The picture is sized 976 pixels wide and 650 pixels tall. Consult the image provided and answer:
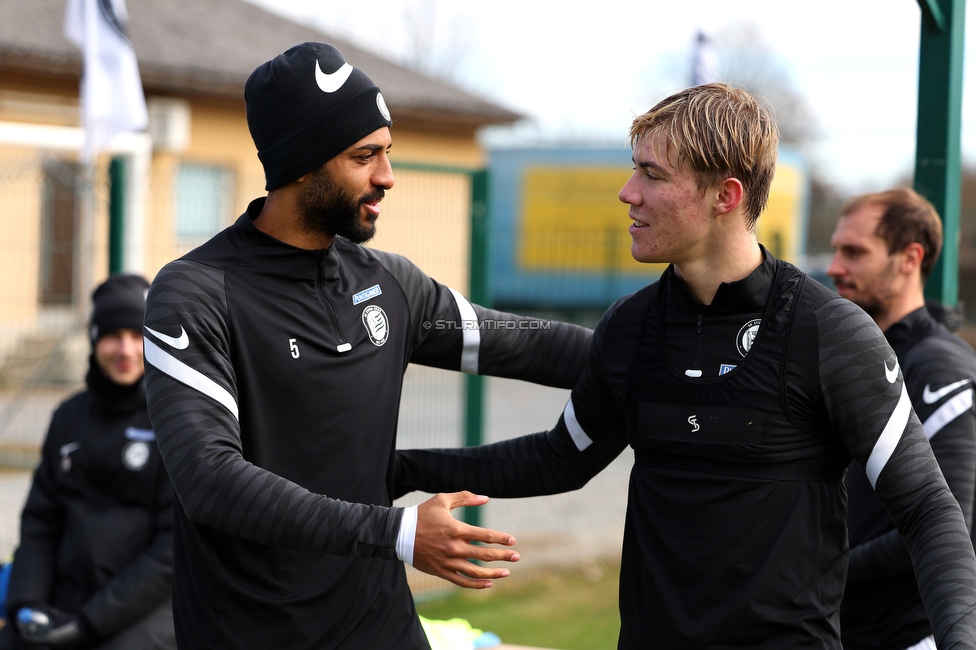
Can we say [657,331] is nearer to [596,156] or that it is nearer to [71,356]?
[71,356]

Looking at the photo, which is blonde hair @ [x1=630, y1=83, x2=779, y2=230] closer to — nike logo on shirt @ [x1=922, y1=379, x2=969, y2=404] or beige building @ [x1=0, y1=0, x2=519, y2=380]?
nike logo on shirt @ [x1=922, y1=379, x2=969, y2=404]

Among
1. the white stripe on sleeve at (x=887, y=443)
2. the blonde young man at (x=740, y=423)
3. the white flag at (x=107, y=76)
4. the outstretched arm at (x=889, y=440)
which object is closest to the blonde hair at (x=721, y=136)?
the blonde young man at (x=740, y=423)

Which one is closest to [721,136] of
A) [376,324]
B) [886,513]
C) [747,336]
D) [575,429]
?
[747,336]

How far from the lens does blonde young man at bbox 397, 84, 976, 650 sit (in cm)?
205

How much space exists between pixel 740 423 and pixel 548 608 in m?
4.30

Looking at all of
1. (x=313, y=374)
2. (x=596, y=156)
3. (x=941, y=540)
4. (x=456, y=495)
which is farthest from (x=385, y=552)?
(x=596, y=156)

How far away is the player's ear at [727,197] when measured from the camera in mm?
2191

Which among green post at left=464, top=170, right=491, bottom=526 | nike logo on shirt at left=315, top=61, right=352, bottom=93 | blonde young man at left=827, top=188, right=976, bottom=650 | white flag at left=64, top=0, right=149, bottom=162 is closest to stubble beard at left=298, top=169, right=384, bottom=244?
nike logo on shirt at left=315, top=61, right=352, bottom=93

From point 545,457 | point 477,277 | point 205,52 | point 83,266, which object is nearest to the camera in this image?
point 545,457

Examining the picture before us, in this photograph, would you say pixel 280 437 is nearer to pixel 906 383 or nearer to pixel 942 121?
pixel 906 383

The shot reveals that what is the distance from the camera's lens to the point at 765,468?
2.11m

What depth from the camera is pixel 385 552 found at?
2064 mm

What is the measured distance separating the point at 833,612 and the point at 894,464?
1.19ft

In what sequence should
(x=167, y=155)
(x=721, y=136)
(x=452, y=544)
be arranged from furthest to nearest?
(x=167, y=155) → (x=721, y=136) → (x=452, y=544)
